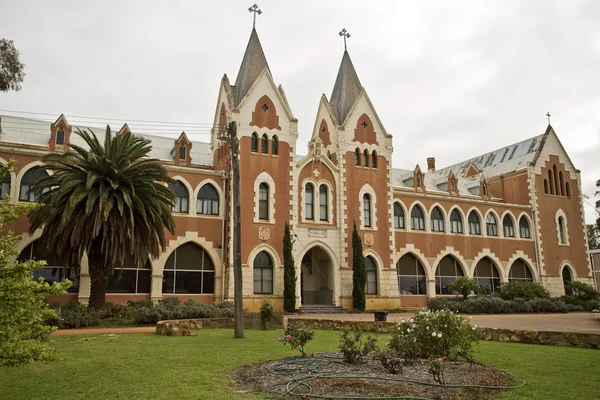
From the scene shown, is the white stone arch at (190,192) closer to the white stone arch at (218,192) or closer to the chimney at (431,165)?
the white stone arch at (218,192)

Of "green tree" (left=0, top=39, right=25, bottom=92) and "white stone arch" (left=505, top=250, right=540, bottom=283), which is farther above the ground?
"green tree" (left=0, top=39, right=25, bottom=92)

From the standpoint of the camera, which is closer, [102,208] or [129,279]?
[102,208]

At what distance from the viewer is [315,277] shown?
3481 centimetres

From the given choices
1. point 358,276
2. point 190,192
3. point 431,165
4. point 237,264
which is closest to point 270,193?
point 190,192

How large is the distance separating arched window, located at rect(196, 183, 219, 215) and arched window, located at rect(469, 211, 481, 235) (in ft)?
68.5

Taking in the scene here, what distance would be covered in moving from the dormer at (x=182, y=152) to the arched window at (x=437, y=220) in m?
19.1

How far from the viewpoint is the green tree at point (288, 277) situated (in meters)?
29.3

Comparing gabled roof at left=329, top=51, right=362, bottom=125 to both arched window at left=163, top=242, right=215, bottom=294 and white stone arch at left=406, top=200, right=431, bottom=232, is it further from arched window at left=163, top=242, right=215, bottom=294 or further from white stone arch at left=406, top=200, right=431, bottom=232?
arched window at left=163, top=242, right=215, bottom=294

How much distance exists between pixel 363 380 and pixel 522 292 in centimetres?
3011

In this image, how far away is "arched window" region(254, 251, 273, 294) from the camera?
98.9 ft

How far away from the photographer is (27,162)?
26.4 meters

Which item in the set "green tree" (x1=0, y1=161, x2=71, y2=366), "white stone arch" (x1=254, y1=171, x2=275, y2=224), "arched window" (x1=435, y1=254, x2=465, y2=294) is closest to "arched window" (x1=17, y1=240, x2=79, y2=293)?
"white stone arch" (x1=254, y1=171, x2=275, y2=224)

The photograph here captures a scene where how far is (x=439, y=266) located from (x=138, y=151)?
24488 millimetres

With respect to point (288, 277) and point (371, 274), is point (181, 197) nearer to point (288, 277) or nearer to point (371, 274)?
point (288, 277)
